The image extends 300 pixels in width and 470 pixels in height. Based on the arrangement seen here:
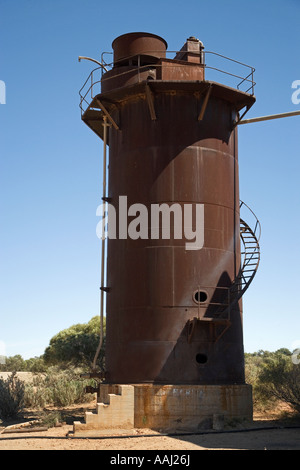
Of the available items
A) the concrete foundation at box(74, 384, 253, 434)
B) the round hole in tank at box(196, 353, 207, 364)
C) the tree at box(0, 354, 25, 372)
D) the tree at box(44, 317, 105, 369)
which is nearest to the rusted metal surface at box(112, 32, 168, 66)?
the round hole in tank at box(196, 353, 207, 364)

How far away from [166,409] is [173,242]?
519cm

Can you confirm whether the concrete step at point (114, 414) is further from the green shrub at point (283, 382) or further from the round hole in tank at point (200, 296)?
the green shrub at point (283, 382)

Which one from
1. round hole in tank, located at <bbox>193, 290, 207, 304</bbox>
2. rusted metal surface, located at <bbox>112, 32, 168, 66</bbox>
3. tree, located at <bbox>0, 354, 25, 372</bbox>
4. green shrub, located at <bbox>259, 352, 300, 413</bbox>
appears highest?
rusted metal surface, located at <bbox>112, 32, 168, 66</bbox>

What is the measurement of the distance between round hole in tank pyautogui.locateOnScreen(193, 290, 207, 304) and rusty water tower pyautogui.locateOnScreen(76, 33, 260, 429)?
0.11ft

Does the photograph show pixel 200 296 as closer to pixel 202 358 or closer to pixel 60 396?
pixel 202 358

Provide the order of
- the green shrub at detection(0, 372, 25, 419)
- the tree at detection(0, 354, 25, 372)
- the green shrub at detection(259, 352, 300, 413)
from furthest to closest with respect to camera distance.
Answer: the tree at detection(0, 354, 25, 372), the green shrub at detection(0, 372, 25, 419), the green shrub at detection(259, 352, 300, 413)

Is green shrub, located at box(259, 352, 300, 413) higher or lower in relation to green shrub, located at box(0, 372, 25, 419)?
higher

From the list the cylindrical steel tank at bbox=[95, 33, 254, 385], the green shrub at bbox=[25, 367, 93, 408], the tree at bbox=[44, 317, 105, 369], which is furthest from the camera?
the tree at bbox=[44, 317, 105, 369]

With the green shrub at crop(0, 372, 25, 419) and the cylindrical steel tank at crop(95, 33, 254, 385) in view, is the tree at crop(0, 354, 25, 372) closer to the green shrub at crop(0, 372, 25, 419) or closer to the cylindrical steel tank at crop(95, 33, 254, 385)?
the green shrub at crop(0, 372, 25, 419)

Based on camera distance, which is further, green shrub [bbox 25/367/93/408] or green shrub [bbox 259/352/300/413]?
green shrub [bbox 25/367/93/408]

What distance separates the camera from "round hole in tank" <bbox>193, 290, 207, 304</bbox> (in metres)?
18.2

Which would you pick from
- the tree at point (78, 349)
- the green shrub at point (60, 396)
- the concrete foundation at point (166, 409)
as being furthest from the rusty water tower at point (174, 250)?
the tree at point (78, 349)

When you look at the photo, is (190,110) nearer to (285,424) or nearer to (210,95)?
(210,95)
